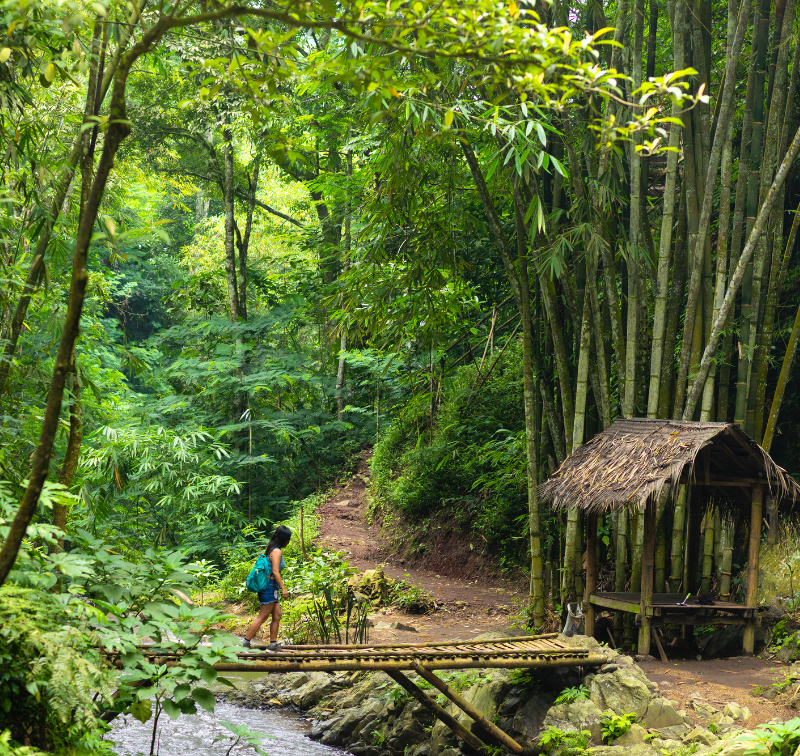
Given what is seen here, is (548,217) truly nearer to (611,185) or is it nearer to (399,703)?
(611,185)

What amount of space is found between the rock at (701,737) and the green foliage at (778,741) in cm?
48

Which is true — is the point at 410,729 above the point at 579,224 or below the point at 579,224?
below

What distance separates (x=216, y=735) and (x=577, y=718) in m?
2.72

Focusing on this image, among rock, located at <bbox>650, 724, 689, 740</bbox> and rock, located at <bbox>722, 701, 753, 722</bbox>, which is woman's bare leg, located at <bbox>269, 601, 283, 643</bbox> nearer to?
rock, located at <bbox>650, 724, 689, 740</bbox>

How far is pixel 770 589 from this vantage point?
663 centimetres

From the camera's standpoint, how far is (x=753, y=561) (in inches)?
205

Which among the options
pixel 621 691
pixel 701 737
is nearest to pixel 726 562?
pixel 621 691

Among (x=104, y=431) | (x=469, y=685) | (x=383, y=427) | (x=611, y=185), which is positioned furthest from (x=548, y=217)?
(x=383, y=427)

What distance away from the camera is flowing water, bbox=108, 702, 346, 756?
16.8ft

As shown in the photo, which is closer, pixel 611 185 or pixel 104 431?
pixel 611 185

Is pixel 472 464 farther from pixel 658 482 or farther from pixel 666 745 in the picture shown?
pixel 666 745

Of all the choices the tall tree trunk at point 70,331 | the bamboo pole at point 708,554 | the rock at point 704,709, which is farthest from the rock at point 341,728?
the tall tree trunk at point 70,331

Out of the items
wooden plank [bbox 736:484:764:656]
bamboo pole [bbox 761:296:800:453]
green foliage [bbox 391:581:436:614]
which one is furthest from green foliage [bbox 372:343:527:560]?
wooden plank [bbox 736:484:764:656]

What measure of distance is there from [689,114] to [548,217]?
1.25m
